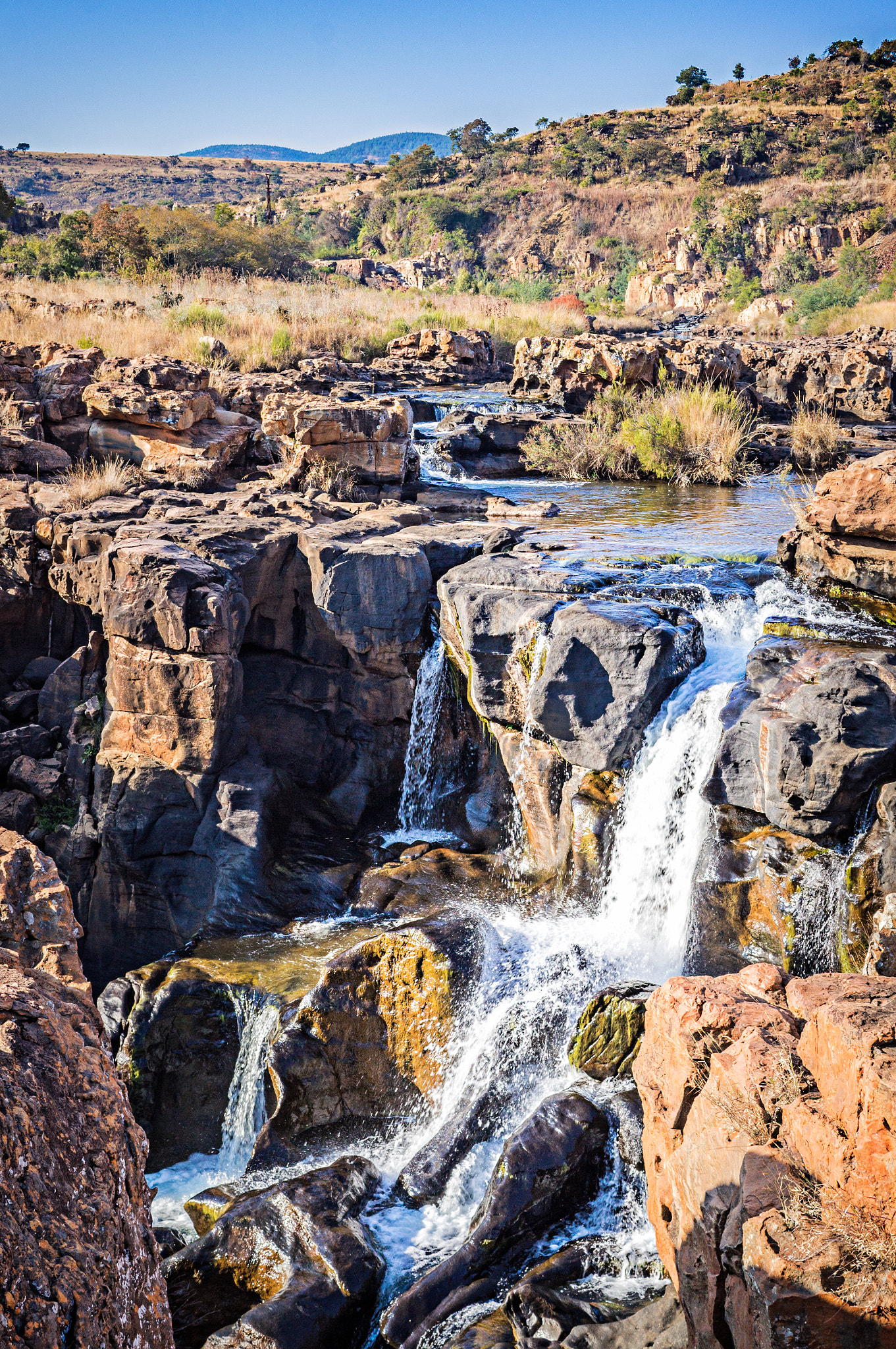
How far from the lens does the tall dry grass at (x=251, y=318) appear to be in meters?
Result: 13.4

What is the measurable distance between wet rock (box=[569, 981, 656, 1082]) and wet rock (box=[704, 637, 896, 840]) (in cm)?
118

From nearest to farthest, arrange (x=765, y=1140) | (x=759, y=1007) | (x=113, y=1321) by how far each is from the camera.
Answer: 1. (x=113, y=1321)
2. (x=765, y=1140)
3. (x=759, y=1007)

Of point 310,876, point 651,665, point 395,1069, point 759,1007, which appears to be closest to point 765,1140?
point 759,1007

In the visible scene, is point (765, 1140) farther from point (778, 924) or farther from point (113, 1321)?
point (778, 924)

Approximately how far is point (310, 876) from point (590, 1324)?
3715 mm

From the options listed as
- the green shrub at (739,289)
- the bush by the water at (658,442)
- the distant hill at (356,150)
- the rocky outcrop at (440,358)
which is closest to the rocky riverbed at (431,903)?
the bush by the water at (658,442)

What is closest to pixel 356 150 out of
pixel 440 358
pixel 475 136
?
pixel 475 136

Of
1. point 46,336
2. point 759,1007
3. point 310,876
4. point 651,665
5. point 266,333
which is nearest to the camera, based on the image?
point 759,1007

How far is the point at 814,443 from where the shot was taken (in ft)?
36.2

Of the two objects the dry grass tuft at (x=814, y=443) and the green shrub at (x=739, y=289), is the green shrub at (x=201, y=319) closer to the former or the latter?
the dry grass tuft at (x=814, y=443)

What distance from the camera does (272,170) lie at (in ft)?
204

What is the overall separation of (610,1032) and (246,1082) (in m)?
2.15

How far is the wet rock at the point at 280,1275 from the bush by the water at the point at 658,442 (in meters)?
8.77

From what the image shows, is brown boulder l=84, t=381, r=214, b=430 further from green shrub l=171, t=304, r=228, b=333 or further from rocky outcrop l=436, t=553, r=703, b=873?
green shrub l=171, t=304, r=228, b=333
